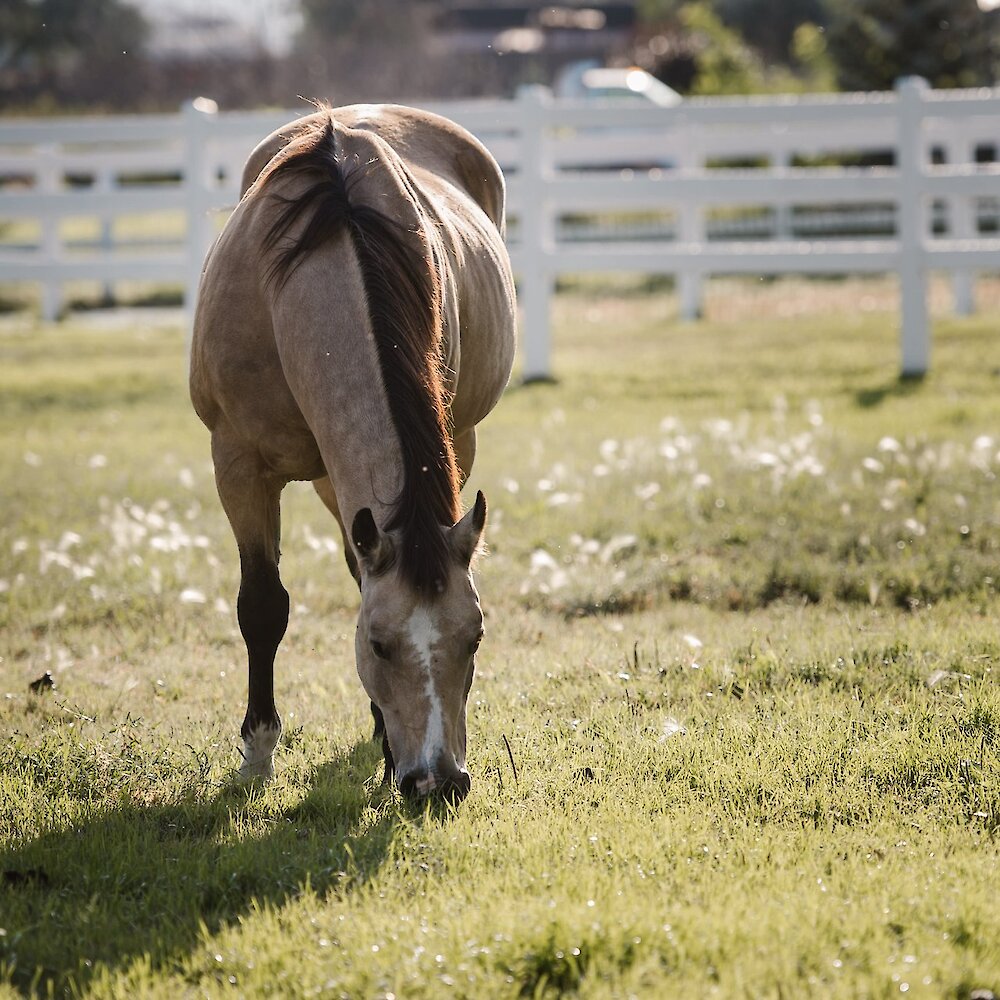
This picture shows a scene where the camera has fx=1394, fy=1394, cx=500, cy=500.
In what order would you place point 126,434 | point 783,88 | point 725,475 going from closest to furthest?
1. point 725,475
2. point 126,434
3. point 783,88

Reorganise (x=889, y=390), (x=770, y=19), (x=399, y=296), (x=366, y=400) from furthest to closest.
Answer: (x=770, y=19)
(x=889, y=390)
(x=399, y=296)
(x=366, y=400)

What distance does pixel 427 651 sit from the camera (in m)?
3.29

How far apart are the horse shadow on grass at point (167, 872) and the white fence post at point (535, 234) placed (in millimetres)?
7101

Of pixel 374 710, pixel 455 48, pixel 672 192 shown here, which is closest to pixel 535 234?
pixel 672 192

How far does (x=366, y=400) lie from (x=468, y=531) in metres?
0.47

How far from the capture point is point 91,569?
6121 millimetres

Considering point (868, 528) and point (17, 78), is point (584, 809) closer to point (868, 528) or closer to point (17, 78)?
point (868, 528)

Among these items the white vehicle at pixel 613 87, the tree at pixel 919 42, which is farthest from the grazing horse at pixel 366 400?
the white vehicle at pixel 613 87

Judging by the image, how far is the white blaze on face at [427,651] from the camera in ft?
10.8

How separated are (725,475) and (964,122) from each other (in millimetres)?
8002

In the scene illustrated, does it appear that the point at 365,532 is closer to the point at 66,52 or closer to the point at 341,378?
the point at 341,378

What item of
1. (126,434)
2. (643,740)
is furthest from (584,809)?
(126,434)

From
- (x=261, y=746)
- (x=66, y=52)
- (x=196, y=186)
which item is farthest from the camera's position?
(x=66, y=52)

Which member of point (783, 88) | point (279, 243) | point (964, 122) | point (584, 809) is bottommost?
point (584, 809)
